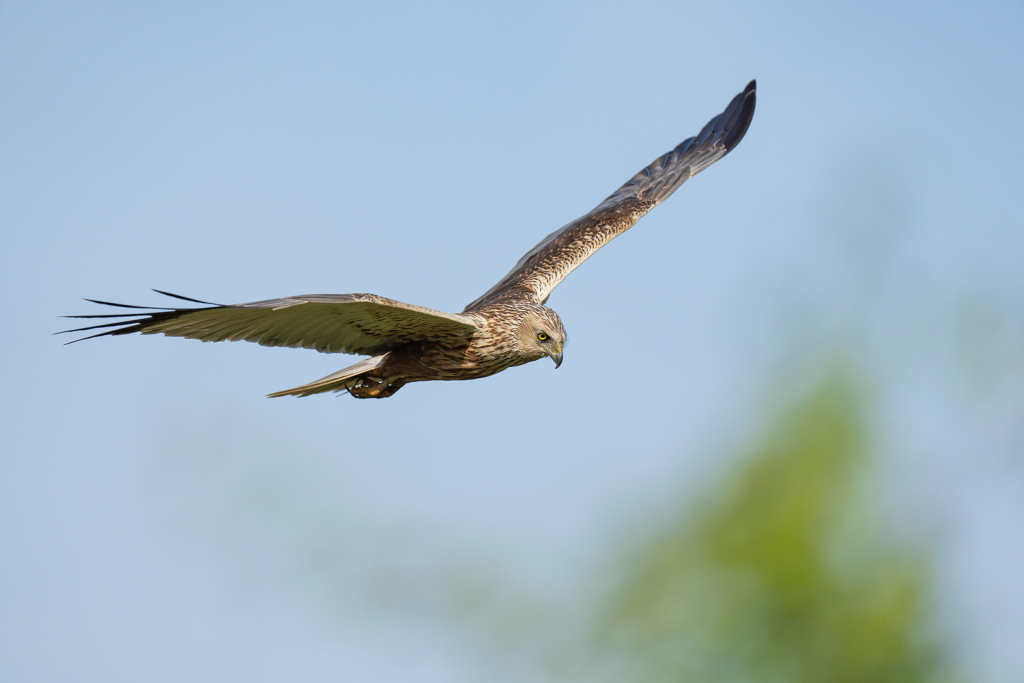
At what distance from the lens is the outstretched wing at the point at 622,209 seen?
9.59 meters

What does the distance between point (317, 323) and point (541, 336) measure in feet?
5.88

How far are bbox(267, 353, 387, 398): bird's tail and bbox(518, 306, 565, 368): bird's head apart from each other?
1169 millimetres

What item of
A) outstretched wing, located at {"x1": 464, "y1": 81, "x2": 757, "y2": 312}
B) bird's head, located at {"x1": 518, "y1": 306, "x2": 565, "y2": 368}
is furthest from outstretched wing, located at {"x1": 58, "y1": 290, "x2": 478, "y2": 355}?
outstretched wing, located at {"x1": 464, "y1": 81, "x2": 757, "y2": 312}

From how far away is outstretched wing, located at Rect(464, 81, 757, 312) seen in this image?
31.4 ft

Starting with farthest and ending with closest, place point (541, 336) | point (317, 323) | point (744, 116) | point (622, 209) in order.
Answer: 1. point (744, 116)
2. point (622, 209)
3. point (541, 336)
4. point (317, 323)

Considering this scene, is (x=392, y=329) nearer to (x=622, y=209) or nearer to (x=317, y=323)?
(x=317, y=323)

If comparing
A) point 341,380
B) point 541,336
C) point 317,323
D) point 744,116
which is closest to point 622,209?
point 744,116

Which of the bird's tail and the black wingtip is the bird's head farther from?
the black wingtip

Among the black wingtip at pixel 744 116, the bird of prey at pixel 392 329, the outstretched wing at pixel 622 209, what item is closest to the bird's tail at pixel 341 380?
the bird of prey at pixel 392 329

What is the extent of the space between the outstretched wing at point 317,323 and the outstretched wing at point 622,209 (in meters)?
1.69

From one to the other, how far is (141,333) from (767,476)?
34.0ft

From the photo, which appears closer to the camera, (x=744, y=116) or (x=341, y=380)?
(x=341, y=380)

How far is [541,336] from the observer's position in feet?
24.1

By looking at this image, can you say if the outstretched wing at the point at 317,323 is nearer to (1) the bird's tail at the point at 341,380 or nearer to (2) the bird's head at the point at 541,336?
(1) the bird's tail at the point at 341,380
